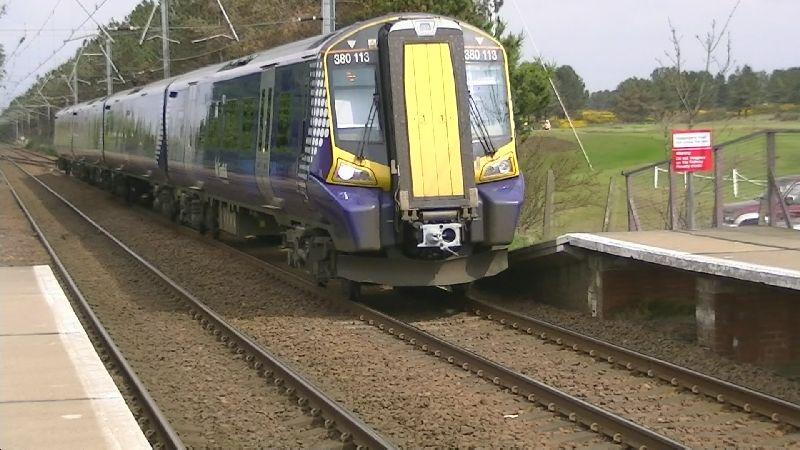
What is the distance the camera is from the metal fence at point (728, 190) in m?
12.2

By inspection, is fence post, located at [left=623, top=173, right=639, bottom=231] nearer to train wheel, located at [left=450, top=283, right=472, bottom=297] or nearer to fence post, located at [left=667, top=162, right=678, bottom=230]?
fence post, located at [left=667, top=162, right=678, bottom=230]

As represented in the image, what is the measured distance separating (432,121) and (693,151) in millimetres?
3490

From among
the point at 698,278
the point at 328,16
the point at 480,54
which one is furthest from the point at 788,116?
the point at 698,278

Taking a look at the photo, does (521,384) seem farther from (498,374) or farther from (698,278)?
(698,278)

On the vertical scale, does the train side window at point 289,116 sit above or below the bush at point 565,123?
below

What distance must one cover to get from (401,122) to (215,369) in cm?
325

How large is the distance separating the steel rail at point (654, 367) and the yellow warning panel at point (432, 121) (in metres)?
1.51

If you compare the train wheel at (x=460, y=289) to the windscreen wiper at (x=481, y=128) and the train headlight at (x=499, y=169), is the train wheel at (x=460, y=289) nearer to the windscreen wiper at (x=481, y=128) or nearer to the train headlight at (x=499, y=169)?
the train headlight at (x=499, y=169)

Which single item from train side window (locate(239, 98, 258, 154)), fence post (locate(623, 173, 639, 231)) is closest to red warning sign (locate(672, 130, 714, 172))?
fence post (locate(623, 173, 639, 231))

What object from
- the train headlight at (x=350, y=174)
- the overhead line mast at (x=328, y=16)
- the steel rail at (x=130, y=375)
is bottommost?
the steel rail at (x=130, y=375)

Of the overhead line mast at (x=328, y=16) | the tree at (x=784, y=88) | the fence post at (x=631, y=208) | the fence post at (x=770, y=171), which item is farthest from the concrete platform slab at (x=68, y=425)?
the tree at (x=784, y=88)

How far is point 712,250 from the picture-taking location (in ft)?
33.8

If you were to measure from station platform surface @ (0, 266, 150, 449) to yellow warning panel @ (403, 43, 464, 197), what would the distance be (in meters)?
3.77

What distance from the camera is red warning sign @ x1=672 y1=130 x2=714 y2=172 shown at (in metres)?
12.3
